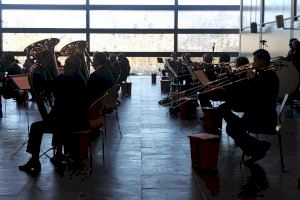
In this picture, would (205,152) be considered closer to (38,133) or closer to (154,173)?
(154,173)

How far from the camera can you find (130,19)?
85.3ft

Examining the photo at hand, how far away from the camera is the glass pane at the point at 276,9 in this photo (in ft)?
49.3

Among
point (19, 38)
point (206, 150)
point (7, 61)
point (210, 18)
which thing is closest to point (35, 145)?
point (206, 150)

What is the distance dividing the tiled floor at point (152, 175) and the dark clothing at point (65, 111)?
451 millimetres

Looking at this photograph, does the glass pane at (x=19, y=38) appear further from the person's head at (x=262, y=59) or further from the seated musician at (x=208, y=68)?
the person's head at (x=262, y=59)

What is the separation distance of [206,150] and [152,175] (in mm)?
661

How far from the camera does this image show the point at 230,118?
6055 millimetres

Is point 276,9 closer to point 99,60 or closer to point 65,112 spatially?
point 99,60

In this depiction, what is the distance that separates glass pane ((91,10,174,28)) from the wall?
166 inches

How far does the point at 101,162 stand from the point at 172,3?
67.4 ft

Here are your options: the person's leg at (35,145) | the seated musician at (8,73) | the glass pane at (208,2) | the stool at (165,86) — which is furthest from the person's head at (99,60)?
the glass pane at (208,2)

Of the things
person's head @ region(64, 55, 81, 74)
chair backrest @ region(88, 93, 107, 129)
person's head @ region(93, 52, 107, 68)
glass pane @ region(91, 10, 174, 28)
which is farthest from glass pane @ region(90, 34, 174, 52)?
person's head @ region(64, 55, 81, 74)

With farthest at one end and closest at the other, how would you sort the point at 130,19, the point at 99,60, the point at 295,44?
the point at 130,19
the point at 295,44
the point at 99,60

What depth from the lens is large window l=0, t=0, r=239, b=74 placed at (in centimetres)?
2570
